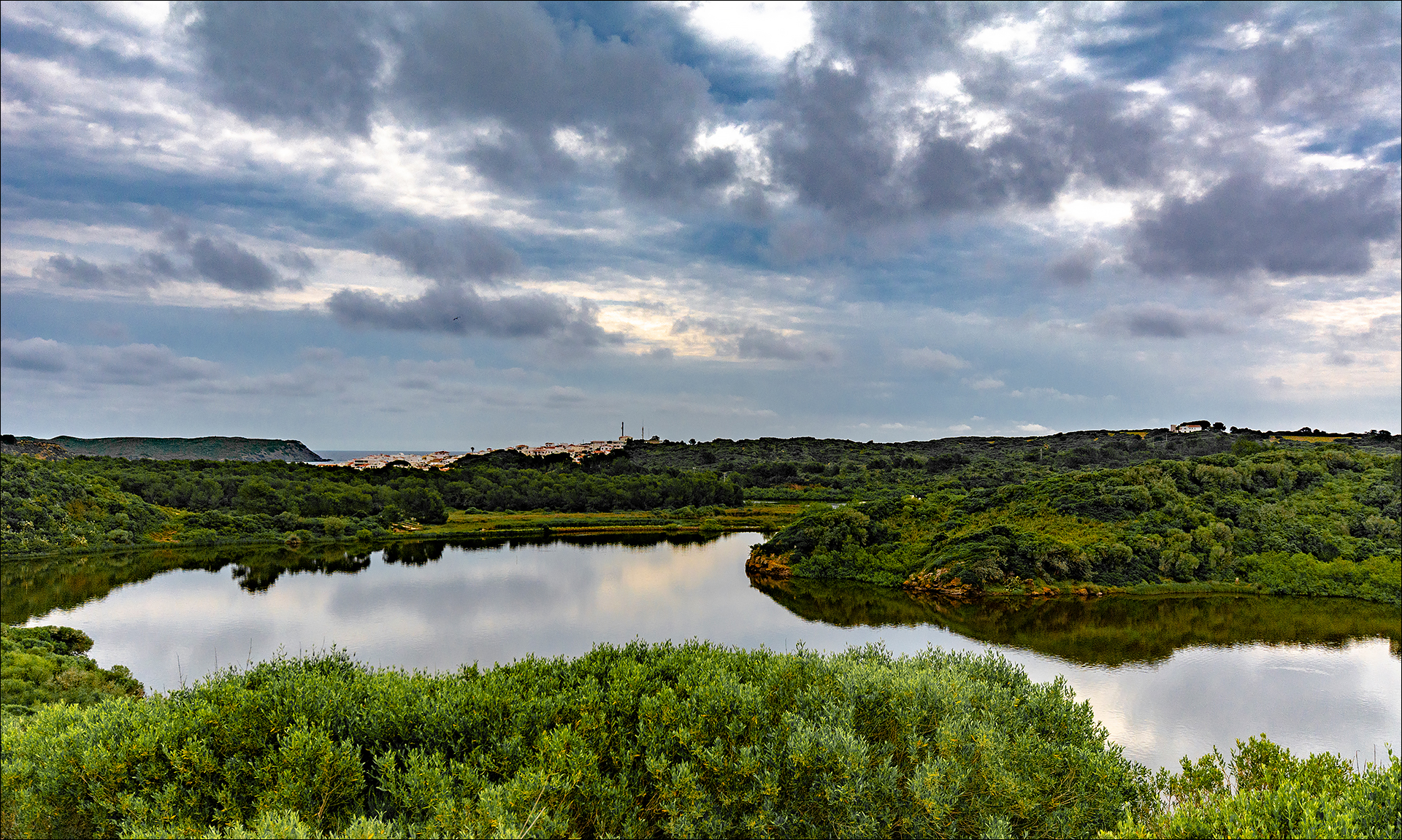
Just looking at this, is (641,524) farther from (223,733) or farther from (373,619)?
(223,733)

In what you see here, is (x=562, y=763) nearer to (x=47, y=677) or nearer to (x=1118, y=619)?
(x=47, y=677)

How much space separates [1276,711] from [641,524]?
165ft

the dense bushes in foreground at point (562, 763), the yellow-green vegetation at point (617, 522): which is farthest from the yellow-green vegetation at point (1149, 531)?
the dense bushes in foreground at point (562, 763)

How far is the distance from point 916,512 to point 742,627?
18774mm

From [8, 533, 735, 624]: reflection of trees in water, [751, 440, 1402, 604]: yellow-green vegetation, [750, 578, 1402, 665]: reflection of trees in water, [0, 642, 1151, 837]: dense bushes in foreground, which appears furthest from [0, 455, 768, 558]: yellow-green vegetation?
[0, 642, 1151, 837]: dense bushes in foreground

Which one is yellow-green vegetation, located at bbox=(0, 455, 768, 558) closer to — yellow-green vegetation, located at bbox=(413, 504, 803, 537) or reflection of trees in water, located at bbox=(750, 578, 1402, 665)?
yellow-green vegetation, located at bbox=(413, 504, 803, 537)

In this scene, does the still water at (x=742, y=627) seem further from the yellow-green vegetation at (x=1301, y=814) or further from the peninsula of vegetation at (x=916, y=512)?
the yellow-green vegetation at (x=1301, y=814)

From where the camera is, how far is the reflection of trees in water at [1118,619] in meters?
25.2

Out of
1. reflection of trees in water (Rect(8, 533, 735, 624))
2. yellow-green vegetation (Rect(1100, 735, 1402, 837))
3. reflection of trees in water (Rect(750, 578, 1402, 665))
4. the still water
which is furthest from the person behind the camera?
reflection of trees in water (Rect(8, 533, 735, 624))

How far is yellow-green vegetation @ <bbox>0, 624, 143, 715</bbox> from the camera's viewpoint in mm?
15797

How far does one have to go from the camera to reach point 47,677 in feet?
56.9

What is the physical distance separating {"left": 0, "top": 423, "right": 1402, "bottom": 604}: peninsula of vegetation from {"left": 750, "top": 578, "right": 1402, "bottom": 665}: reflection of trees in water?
74.0 inches

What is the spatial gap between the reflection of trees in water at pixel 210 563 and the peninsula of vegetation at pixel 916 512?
3.16m

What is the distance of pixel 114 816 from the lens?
301 inches
